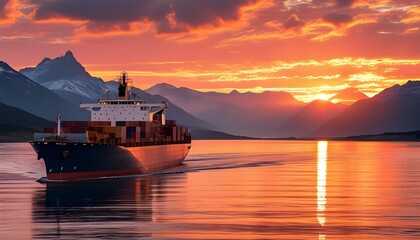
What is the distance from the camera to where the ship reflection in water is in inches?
1773

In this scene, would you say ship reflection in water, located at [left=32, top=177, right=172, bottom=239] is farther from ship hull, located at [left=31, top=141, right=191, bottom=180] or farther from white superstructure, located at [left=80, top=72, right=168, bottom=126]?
white superstructure, located at [left=80, top=72, right=168, bottom=126]

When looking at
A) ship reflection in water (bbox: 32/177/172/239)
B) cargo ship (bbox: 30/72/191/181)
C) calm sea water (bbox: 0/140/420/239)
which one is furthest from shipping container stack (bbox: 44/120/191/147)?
ship reflection in water (bbox: 32/177/172/239)

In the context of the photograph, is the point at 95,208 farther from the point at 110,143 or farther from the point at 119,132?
the point at 119,132

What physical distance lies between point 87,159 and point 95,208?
1400 inches

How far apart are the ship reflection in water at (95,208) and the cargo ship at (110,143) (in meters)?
4.23

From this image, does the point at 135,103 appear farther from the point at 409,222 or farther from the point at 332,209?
the point at 409,222

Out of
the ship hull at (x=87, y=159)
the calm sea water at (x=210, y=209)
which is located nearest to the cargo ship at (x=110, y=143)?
the ship hull at (x=87, y=159)

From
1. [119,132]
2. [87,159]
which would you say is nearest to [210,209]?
[87,159]

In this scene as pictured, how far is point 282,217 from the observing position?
5184 cm

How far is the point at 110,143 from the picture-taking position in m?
99.2

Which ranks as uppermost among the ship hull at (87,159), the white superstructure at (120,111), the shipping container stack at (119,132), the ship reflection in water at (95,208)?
the white superstructure at (120,111)

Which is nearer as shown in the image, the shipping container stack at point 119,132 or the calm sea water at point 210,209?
the calm sea water at point 210,209

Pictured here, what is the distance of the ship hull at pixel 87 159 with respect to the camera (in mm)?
91375

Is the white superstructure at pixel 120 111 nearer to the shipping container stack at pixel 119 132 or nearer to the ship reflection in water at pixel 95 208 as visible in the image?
the shipping container stack at pixel 119 132
